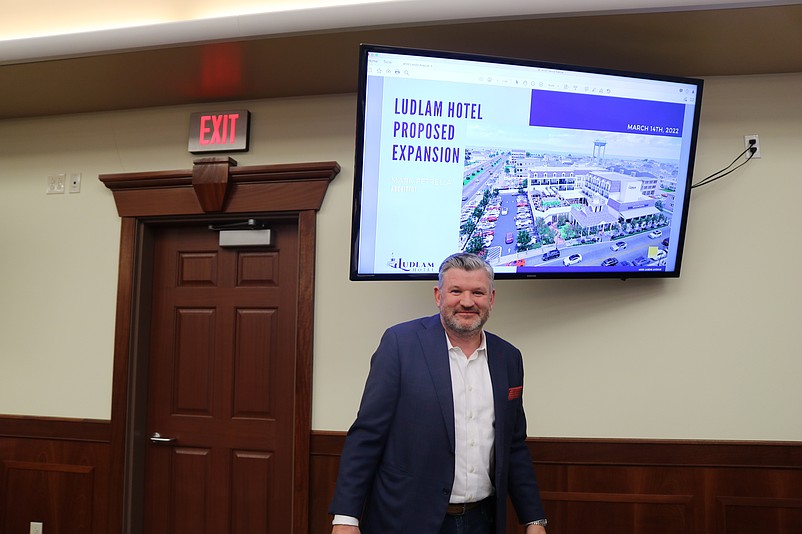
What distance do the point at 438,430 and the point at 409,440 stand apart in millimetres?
90

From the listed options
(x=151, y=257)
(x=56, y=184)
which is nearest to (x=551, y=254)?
(x=151, y=257)

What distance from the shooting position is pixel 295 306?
10.4 ft

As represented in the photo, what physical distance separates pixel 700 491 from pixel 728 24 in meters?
1.88

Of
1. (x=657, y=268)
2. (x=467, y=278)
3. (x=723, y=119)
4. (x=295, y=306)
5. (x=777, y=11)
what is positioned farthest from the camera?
(x=295, y=306)

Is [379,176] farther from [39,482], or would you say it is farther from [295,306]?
[39,482]

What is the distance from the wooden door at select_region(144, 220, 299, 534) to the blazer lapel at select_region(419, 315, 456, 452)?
132 cm

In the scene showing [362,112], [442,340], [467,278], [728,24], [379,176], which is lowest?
[442,340]

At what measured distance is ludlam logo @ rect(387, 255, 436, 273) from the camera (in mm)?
2514

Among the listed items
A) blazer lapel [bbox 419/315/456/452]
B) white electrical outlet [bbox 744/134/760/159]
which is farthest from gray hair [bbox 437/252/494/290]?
white electrical outlet [bbox 744/134/760/159]

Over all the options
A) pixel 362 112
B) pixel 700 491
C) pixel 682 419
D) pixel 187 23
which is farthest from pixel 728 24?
pixel 187 23

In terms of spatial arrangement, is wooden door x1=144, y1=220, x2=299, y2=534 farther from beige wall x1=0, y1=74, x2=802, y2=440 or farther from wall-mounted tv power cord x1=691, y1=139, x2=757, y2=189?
wall-mounted tv power cord x1=691, y1=139, x2=757, y2=189

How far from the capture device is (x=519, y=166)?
2.56 metres

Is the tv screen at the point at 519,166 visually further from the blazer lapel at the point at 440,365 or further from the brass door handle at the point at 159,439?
the brass door handle at the point at 159,439

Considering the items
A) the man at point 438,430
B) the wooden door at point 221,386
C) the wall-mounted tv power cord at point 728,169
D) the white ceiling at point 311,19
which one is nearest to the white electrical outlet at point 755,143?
the wall-mounted tv power cord at point 728,169
